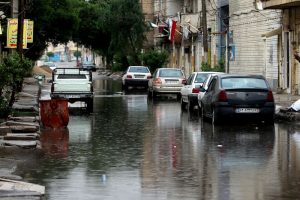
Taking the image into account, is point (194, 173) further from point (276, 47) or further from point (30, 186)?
point (276, 47)

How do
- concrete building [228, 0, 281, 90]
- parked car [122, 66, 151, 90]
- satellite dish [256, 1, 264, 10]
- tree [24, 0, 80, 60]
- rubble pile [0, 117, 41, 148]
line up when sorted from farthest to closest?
tree [24, 0, 80, 60]
parked car [122, 66, 151, 90]
concrete building [228, 0, 281, 90]
satellite dish [256, 1, 264, 10]
rubble pile [0, 117, 41, 148]

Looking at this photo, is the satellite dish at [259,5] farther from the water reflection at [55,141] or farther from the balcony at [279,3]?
the water reflection at [55,141]

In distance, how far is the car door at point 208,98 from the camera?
882 inches

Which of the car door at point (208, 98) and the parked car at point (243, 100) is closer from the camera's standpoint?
the parked car at point (243, 100)

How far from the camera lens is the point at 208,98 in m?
22.8

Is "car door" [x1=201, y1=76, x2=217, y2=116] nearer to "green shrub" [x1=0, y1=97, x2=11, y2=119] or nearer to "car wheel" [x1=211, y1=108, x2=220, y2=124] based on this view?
"car wheel" [x1=211, y1=108, x2=220, y2=124]

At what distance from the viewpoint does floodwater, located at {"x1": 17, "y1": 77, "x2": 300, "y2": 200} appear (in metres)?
10.4

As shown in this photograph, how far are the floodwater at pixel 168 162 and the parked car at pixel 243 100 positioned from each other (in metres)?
0.40

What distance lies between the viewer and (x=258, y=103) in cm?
2130

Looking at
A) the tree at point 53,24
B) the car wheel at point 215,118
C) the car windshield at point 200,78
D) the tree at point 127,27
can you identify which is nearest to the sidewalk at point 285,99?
the car windshield at point 200,78

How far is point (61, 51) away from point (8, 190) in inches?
7481

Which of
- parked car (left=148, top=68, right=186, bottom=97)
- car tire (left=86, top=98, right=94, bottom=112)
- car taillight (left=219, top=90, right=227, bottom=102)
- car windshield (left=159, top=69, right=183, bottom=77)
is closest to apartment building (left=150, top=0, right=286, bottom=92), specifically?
car windshield (left=159, top=69, right=183, bottom=77)

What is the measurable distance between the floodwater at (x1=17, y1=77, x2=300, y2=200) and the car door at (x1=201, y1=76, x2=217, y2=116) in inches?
30.6

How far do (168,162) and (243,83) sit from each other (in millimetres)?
8688
